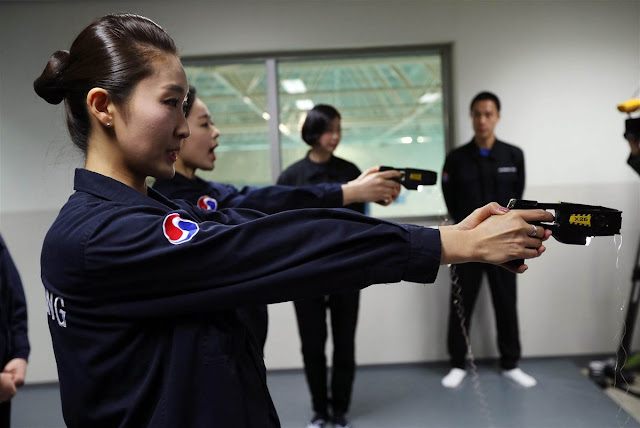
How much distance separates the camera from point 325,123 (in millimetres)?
2395

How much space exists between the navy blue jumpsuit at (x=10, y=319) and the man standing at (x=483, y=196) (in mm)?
1589

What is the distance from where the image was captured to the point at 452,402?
2527 millimetres

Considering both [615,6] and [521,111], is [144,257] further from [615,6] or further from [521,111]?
[615,6]

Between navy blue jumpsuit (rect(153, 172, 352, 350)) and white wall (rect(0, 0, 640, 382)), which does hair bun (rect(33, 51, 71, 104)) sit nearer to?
navy blue jumpsuit (rect(153, 172, 352, 350))

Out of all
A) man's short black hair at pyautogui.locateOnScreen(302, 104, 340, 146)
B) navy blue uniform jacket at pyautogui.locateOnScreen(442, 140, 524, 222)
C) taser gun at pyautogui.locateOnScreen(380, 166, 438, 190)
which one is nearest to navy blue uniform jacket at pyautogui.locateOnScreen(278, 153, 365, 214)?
man's short black hair at pyautogui.locateOnScreen(302, 104, 340, 146)

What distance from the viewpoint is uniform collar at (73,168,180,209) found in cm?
65

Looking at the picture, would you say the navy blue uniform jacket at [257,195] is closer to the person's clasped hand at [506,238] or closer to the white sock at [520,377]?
the person's clasped hand at [506,238]

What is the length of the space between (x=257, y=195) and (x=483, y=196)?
0.91 metres

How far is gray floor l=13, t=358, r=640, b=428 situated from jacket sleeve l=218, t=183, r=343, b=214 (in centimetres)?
133

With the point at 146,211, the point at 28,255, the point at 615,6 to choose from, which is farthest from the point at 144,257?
the point at 615,6

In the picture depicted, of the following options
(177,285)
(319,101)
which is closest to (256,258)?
(177,285)

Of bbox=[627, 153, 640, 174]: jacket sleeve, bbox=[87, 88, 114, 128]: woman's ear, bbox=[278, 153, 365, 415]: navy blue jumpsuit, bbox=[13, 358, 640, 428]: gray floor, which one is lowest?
bbox=[13, 358, 640, 428]: gray floor

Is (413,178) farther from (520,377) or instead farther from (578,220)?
(520,377)

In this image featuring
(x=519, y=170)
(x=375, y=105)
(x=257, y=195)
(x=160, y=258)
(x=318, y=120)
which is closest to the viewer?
(x=160, y=258)
